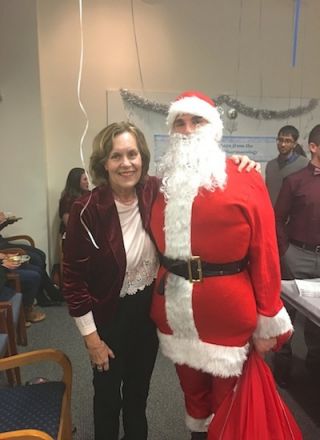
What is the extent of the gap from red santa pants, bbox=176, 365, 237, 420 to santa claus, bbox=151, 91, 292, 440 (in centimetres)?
4

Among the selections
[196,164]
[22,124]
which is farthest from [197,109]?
[22,124]

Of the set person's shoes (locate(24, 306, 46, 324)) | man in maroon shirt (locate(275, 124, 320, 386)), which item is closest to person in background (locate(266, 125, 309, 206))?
man in maroon shirt (locate(275, 124, 320, 386))

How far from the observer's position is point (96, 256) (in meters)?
1.40

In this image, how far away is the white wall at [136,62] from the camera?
374cm

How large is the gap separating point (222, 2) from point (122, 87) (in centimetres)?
129

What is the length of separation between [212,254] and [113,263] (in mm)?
339

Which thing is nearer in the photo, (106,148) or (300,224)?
(106,148)

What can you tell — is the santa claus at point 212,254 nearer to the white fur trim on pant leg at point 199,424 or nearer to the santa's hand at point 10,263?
the white fur trim on pant leg at point 199,424

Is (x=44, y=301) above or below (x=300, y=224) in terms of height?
below

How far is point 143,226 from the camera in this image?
146 cm

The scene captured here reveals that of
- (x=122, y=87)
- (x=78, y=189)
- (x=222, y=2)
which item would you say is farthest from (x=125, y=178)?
(x=222, y=2)

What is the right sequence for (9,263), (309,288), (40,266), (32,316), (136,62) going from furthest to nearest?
1. (136,62)
2. (40,266)
3. (32,316)
4. (9,263)
5. (309,288)

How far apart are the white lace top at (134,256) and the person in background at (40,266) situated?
2.03m

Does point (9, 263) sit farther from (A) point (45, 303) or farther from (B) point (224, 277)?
(B) point (224, 277)
